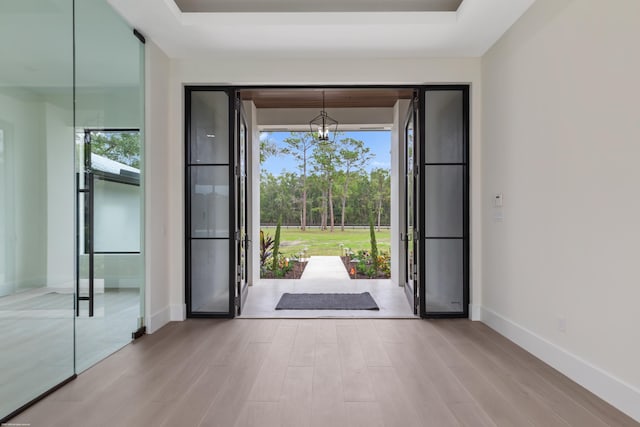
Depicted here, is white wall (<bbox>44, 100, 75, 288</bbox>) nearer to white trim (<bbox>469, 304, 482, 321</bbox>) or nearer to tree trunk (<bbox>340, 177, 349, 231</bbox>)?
white trim (<bbox>469, 304, 482, 321</bbox>)

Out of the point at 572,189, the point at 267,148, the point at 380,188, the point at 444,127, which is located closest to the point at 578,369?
the point at 572,189

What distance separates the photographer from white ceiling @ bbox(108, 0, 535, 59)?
11.2 ft

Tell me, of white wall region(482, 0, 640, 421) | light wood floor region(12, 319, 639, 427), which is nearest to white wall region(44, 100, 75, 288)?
light wood floor region(12, 319, 639, 427)

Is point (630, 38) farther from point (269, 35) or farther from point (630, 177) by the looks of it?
point (269, 35)

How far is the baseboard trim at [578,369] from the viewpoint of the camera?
2.29m

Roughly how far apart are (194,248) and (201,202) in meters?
0.54

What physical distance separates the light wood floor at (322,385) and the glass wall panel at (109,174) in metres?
0.29

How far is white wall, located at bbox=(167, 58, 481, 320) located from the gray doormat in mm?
1348

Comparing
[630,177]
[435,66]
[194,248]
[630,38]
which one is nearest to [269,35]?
[435,66]

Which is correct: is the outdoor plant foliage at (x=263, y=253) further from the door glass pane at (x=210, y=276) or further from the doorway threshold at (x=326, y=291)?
the door glass pane at (x=210, y=276)

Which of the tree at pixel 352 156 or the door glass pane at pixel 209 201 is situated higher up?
the tree at pixel 352 156

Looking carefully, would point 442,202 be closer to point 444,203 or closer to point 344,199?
point 444,203

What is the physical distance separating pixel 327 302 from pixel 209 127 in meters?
2.76

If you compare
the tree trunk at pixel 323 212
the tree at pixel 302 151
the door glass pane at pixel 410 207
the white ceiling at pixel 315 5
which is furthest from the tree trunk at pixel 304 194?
the white ceiling at pixel 315 5
